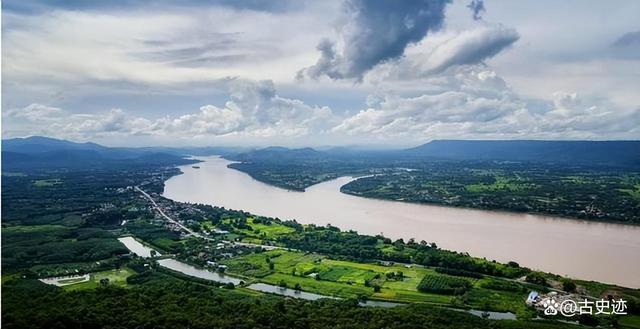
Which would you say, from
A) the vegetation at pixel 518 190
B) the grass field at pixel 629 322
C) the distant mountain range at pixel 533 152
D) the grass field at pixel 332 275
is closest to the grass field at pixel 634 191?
the vegetation at pixel 518 190

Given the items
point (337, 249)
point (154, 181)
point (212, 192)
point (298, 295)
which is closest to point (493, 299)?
point (298, 295)

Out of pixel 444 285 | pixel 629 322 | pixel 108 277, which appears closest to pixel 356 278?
pixel 444 285

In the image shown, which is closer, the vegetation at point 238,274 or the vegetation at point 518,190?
the vegetation at point 238,274

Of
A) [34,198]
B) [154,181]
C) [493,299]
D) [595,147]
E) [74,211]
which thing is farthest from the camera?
[595,147]

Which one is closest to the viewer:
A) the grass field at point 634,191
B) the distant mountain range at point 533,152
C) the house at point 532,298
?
the house at point 532,298

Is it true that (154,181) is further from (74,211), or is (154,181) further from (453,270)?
(453,270)

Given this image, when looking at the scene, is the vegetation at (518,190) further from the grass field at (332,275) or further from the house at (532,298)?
the grass field at (332,275)
